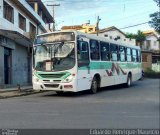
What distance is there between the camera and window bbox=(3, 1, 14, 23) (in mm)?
26805

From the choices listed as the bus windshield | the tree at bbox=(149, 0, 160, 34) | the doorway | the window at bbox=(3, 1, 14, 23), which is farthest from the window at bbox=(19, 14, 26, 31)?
the tree at bbox=(149, 0, 160, 34)

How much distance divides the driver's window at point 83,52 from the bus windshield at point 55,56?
18.3 inches

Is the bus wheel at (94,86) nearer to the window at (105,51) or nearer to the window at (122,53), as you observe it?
the window at (105,51)

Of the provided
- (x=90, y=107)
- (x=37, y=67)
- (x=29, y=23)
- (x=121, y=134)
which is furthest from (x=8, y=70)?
(x=121, y=134)

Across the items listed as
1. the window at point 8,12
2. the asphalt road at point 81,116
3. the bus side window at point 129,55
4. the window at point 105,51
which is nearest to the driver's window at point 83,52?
the window at point 105,51

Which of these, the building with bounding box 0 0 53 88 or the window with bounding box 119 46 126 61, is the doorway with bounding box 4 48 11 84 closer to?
the building with bounding box 0 0 53 88

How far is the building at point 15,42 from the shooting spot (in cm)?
2566

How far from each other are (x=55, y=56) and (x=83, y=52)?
151cm

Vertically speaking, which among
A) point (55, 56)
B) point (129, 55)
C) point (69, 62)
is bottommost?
point (69, 62)

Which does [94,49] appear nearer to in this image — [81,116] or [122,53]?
[122,53]

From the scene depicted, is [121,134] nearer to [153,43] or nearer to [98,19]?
[98,19]

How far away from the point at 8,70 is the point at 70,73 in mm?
11907

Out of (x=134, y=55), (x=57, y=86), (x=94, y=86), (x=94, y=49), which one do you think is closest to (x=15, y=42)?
(x=134, y=55)

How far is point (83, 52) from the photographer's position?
1795cm
